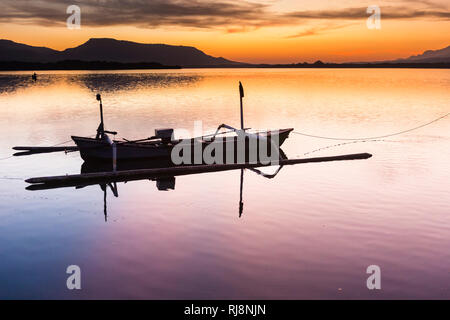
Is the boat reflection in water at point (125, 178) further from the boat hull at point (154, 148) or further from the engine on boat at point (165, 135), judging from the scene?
the engine on boat at point (165, 135)

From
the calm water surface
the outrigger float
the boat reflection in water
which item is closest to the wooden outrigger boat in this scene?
the outrigger float

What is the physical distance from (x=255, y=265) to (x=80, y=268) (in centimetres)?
496


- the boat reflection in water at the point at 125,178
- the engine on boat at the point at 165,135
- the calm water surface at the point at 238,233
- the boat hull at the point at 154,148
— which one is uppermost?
the engine on boat at the point at 165,135

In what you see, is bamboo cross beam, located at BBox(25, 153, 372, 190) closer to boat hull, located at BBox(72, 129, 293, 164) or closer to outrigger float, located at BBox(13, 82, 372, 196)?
outrigger float, located at BBox(13, 82, 372, 196)

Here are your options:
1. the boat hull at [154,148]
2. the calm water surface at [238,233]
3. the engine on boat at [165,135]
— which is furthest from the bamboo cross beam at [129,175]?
the engine on boat at [165,135]

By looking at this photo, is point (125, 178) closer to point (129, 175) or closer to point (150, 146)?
point (129, 175)

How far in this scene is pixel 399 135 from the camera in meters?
36.8

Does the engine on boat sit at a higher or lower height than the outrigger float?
higher

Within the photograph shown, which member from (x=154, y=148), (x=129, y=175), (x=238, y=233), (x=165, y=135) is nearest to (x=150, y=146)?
(x=154, y=148)

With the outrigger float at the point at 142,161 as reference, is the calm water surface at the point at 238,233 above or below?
below
